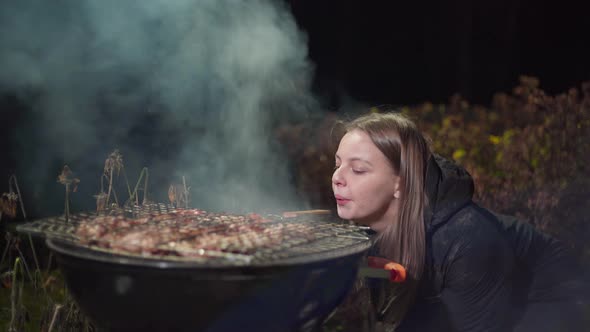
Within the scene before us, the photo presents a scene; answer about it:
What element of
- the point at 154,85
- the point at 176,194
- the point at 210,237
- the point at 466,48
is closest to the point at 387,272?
the point at 210,237

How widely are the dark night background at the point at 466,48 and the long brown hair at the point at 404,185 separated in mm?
7169

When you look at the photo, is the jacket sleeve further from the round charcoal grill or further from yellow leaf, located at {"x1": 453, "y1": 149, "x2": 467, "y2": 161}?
yellow leaf, located at {"x1": 453, "y1": 149, "x2": 467, "y2": 161}

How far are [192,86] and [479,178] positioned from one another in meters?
2.50

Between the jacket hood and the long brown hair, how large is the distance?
0.04m

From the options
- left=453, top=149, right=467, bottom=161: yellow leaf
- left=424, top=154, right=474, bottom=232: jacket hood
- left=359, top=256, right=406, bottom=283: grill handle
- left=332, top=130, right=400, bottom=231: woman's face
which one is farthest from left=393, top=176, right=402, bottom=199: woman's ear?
left=453, top=149, right=467, bottom=161: yellow leaf

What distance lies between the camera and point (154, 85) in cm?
519

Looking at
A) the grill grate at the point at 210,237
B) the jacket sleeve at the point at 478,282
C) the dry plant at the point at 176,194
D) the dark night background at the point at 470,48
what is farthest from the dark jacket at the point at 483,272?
the dark night background at the point at 470,48

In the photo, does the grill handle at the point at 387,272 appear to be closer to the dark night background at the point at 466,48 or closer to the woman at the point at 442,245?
the woman at the point at 442,245

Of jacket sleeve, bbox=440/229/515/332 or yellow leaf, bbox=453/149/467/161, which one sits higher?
yellow leaf, bbox=453/149/467/161

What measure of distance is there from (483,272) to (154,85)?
330 cm

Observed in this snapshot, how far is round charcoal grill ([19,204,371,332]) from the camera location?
2.07 m

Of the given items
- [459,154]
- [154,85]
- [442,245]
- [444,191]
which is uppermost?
[154,85]

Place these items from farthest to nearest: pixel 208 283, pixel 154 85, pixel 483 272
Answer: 1. pixel 154 85
2. pixel 483 272
3. pixel 208 283

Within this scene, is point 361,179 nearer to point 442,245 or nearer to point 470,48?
point 442,245
